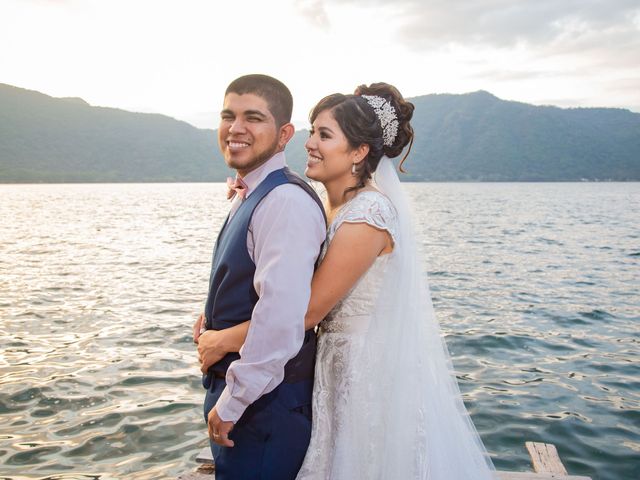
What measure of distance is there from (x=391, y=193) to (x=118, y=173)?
19484 centimetres

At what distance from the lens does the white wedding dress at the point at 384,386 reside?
120 inches

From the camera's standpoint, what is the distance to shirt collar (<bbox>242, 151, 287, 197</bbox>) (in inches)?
110

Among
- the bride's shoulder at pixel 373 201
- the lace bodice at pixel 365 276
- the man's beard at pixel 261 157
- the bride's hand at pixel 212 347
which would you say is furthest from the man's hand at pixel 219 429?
the bride's shoulder at pixel 373 201

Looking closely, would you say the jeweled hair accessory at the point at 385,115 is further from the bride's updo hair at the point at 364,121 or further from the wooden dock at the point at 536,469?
the wooden dock at the point at 536,469

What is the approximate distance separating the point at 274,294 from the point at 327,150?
123 centimetres

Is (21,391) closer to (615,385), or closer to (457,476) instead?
(457,476)

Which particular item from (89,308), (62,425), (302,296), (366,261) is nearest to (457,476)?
(366,261)

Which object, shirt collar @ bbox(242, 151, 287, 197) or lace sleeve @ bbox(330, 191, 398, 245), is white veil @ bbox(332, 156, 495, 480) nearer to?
lace sleeve @ bbox(330, 191, 398, 245)

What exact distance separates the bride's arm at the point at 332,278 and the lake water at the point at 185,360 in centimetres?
87

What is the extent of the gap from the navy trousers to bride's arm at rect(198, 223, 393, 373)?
212 millimetres

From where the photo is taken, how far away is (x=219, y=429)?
2.56 metres

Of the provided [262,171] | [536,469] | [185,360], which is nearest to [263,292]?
[262,171]

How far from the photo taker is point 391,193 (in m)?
3.67

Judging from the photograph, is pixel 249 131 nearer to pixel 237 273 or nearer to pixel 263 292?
pixel 237 273
